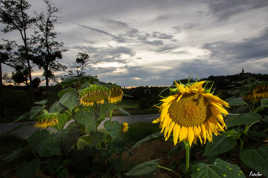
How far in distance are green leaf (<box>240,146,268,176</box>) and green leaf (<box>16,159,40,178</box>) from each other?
147cm

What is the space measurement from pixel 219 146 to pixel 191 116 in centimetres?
31

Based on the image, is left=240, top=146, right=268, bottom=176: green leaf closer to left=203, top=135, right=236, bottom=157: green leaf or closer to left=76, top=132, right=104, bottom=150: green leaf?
left=203, top=135, right=236, bottom=157: green leaf

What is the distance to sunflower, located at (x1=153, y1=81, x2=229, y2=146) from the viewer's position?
118 centimetres

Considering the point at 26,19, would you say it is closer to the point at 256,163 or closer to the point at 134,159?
the point at 134,159

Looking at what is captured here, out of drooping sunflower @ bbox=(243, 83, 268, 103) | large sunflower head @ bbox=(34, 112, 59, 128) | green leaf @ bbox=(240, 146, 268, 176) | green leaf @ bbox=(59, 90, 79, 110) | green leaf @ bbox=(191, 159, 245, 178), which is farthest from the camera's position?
drooping sunflower @ bbox=(243, 83, 268, 103)

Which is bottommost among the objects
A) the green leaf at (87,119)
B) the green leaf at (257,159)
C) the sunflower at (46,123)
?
the green leaf at (257,159)

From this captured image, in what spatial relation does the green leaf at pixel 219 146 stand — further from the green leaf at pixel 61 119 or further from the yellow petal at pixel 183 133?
the green leaf at pixel 61 119

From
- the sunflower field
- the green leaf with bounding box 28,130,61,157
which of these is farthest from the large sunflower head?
the green leaf with bounding box 28,130,61,157

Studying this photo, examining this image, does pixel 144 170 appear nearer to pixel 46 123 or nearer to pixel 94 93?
pixel 94 93

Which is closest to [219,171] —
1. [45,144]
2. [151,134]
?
[151,134]

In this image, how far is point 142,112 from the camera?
978 cm

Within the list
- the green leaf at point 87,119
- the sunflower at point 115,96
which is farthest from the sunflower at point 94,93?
the sunflower at point 115,96

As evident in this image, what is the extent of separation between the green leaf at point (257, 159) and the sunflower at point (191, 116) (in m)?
0.22

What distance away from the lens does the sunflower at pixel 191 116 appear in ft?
3.88
